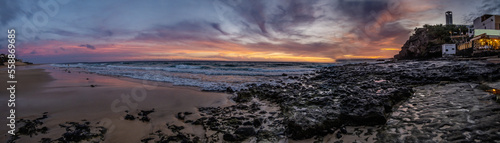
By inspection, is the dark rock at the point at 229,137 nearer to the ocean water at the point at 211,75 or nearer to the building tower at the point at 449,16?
the ocean water at the point at 211,75

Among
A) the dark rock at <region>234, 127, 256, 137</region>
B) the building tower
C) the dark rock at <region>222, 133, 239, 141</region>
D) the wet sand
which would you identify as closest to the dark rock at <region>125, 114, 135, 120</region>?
the wet sand

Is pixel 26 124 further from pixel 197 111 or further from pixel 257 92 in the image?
pixel 257 92

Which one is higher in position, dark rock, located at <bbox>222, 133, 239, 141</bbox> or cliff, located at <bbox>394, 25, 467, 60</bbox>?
cliff, located at <bbox>394, 25, 467, 60</bbox>

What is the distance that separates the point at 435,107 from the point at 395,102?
0.89 meters

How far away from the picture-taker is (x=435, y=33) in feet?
149

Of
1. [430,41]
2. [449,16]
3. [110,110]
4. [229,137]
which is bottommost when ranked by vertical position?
[229,137]

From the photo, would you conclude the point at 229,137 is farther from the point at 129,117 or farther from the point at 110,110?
the point at 110,110

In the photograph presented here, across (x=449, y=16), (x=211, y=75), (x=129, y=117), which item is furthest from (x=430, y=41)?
(x=129, y=117)

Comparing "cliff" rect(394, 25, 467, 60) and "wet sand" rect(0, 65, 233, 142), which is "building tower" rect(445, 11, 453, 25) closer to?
"cliff" rect(394, 25, 467, 60)

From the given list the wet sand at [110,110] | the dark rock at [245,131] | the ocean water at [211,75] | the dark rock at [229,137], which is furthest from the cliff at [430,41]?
the dark rock at [229,137]

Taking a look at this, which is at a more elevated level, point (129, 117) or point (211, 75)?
point (211, 75)

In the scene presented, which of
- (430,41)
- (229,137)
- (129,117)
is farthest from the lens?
(430,41)

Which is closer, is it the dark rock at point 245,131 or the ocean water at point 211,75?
the dark rock at point 245,131

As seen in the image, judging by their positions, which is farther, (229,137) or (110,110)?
(110,110)
